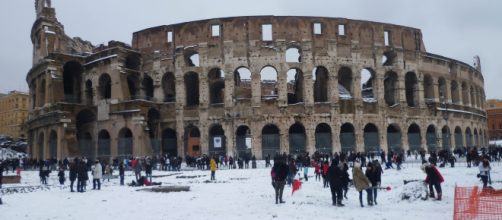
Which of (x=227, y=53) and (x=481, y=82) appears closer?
(x=227, y=53)

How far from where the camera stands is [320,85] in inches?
1610

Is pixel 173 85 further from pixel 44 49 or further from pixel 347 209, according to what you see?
pixel 347 209

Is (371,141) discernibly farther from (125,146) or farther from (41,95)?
(41,95)

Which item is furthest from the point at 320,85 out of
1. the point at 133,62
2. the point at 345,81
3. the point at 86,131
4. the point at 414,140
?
the point at 86,131

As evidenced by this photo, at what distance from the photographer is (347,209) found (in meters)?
11.8

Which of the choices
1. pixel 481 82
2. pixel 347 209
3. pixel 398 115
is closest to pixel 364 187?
pixel 347 209

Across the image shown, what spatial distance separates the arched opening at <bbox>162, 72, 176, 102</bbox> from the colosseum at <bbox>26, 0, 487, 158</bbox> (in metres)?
0.10

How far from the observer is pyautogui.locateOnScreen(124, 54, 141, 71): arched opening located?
40.7 meters

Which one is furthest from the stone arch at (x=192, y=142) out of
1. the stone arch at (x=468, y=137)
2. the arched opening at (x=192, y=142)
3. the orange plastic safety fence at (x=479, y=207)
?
the orange plastic safety fence at (x=479, y=207)

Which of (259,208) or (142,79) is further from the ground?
(142,79)

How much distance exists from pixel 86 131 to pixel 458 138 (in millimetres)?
35902

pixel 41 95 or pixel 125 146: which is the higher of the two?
pixel 41 95

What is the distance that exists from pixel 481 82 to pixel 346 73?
21.3m

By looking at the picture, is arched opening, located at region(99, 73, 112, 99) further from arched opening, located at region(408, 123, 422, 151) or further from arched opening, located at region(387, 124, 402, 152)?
arched opening, located at region(408, 123, 422, 151)
